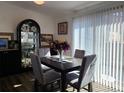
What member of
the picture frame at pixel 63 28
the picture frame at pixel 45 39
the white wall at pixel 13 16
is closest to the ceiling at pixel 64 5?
the white wall at pixel 13 16

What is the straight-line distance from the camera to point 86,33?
4086 millimetres

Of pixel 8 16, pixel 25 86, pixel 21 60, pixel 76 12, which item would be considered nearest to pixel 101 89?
pixel 25 86

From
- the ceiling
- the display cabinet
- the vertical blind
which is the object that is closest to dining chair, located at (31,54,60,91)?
the vertical blind

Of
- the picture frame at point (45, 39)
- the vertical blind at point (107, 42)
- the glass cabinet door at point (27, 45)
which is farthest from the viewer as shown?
the picture frame at point (45, 39)

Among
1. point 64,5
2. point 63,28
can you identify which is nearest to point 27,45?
point 63,28

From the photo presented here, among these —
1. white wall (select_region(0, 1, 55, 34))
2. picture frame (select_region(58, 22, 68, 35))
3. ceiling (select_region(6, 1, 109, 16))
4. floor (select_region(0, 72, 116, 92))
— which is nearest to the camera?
floor (select_region(0, 72, 116, 92))

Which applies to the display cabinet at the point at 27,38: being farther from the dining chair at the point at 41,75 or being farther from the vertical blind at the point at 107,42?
the dining chair at the point at 41,75

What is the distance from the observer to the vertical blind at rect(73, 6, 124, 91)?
3.03 m

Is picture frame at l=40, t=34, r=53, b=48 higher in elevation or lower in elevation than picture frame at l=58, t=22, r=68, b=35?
lower

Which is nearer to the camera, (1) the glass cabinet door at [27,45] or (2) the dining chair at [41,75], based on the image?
(2) the dining chair at [41,75]

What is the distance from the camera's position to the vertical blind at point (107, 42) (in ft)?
9.94

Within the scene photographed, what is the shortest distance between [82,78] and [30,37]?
3187 mm

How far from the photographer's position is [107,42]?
11.0 feet

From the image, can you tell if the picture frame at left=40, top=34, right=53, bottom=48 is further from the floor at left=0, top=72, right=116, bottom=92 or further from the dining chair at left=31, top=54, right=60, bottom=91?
the dining chair at left=31, top=54, right=60, bottom=91
